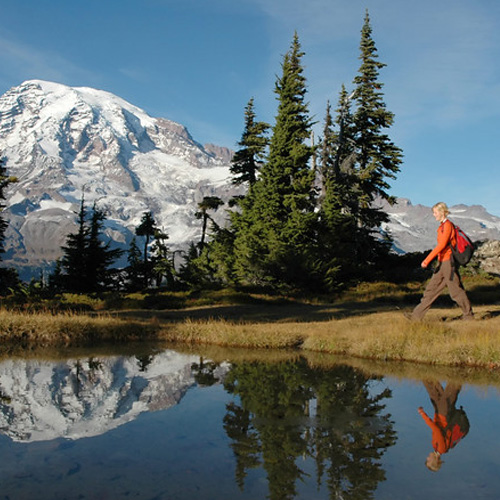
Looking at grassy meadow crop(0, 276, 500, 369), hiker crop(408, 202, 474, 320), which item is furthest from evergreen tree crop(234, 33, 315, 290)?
hiker crop(408, 202, 474, 320)

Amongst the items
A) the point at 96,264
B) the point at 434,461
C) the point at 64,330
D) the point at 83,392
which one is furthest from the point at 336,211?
the point at 434,461

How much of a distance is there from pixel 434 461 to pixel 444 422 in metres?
1.55

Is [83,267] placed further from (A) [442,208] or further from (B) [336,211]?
(A) [442,208]

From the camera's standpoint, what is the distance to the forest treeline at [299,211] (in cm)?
3098

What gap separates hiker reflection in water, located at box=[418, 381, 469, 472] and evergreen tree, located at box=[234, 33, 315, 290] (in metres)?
20.8

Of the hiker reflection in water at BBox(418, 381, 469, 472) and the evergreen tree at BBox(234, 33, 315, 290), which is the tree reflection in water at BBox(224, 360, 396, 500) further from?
the evergreen tree at BBox(234, 33, 315, 290)

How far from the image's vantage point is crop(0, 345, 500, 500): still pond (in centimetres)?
455

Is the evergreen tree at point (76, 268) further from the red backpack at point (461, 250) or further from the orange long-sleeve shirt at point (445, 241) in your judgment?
the red backpack at point (461, 250)

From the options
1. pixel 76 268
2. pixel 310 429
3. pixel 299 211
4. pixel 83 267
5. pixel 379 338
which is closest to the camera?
pixel 310 429

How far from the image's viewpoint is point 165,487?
4.49 m

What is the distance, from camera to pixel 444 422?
21.5 ft

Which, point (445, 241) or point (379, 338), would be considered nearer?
point (379, 338)

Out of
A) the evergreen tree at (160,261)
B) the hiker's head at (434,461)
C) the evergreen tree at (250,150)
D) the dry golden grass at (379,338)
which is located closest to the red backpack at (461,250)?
the dry golden grass at (379,338)

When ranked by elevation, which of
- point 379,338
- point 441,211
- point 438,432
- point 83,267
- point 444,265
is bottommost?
point 438,432
